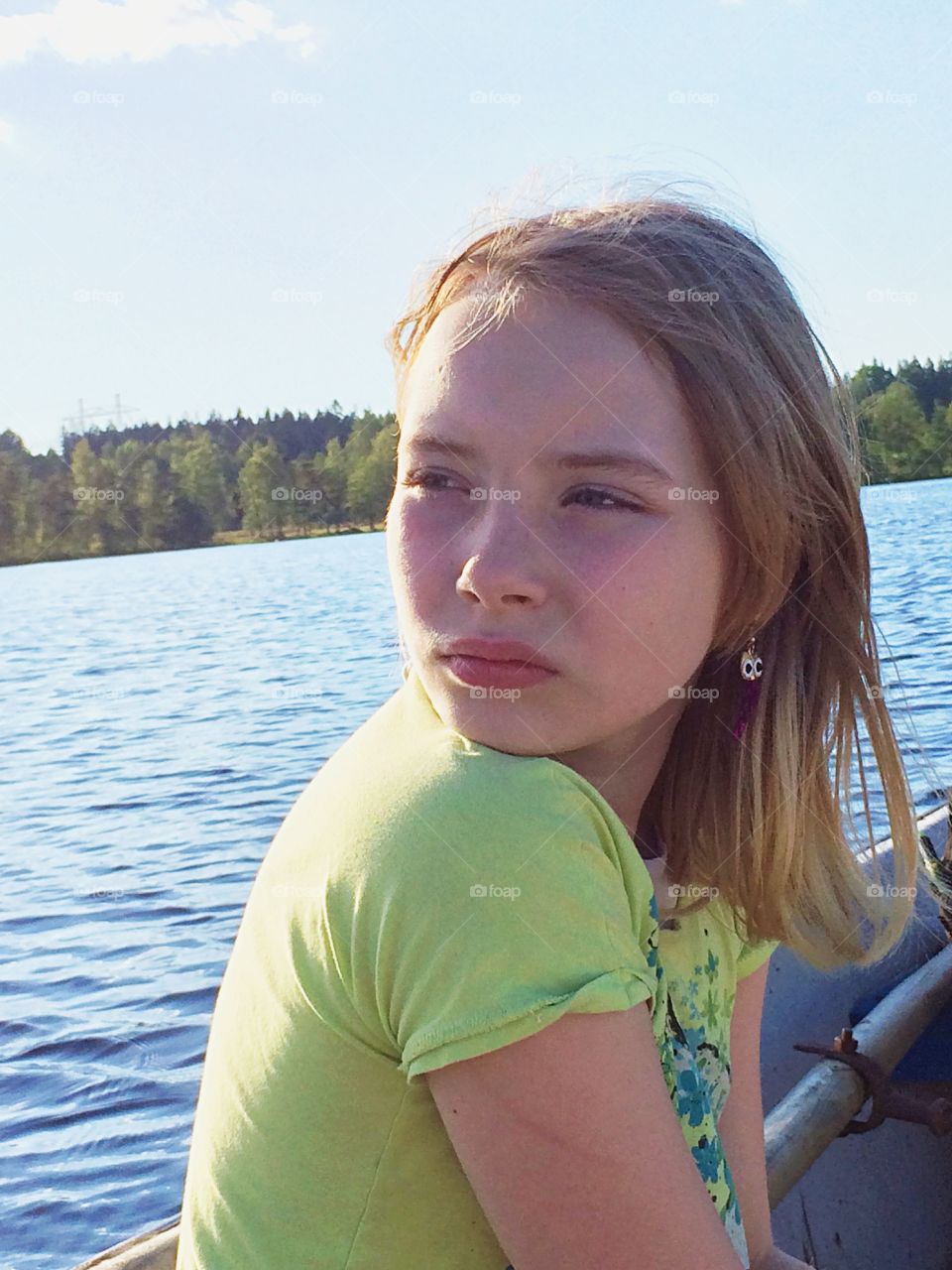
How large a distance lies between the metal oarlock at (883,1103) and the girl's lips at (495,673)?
1710 mm

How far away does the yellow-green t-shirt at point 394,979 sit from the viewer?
963mm

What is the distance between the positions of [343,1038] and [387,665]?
57.8 ft

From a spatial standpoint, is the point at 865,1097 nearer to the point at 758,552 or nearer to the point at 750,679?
the point at 750,679

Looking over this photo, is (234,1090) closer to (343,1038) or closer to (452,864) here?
(343,1038)

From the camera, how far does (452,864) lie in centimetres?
98

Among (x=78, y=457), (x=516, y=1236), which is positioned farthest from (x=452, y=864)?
(x=78, y=457)

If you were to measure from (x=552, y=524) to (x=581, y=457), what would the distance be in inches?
2.5

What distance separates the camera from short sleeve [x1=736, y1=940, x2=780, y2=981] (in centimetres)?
163

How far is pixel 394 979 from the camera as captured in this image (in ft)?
3.22

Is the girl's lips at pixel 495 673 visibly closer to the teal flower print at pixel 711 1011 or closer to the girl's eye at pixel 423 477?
the girl's eye at pixel 423 477

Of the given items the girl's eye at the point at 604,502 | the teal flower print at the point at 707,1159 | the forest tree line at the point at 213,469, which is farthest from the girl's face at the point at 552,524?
the forest tree line at the point at 213,469

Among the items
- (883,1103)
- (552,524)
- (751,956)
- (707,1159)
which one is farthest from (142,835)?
(552,524)

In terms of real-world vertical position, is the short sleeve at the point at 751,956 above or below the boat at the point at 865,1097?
above

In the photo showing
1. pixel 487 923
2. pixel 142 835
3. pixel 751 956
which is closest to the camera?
pixel 487 923
